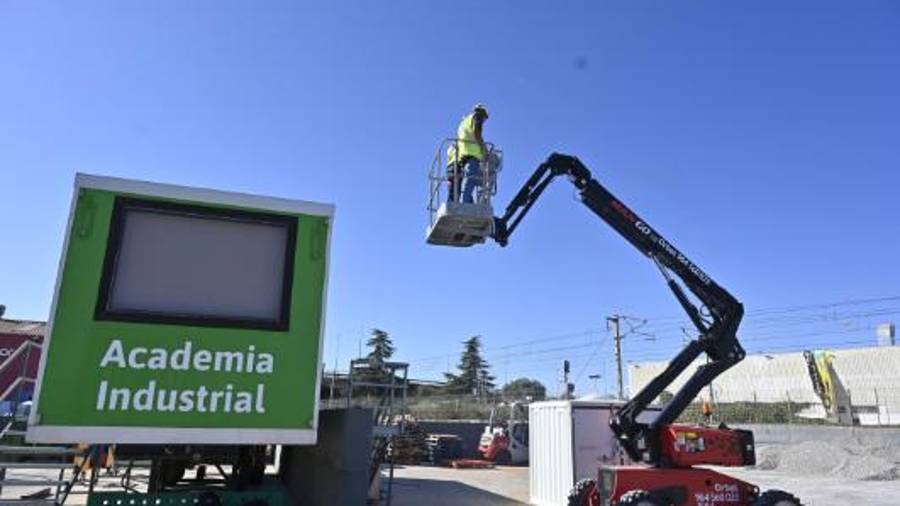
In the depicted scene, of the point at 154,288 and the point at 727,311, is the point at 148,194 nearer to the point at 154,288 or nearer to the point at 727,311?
the point at 154,288

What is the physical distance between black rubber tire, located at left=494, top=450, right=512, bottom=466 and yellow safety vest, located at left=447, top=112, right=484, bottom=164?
2165 centimetres

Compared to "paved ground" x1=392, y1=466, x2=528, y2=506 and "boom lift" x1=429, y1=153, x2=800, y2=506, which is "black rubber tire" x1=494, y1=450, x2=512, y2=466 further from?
"boom lift" x1=429, y1=153, x2=800, y2=506

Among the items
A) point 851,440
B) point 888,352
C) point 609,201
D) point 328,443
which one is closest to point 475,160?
point 609,201

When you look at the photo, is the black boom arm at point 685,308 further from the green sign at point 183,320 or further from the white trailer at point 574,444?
the green sign at point 183,320

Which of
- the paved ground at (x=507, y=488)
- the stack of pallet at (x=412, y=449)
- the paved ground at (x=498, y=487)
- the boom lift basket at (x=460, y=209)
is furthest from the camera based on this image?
the stack of pallet at (x=412, y=449)

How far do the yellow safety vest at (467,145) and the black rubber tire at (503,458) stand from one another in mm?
21653

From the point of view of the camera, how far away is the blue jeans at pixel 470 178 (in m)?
9.98

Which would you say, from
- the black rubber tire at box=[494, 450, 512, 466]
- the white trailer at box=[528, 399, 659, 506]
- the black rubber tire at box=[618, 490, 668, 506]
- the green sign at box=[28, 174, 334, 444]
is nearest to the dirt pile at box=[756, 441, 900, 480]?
the black rubber tire at box=[494, 450, 512, 466]

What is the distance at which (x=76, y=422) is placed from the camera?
375 centimetres

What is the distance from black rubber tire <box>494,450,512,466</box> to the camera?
1166 inches

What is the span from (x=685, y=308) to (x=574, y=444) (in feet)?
15.4

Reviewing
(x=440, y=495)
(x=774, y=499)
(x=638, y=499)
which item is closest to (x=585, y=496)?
(x=638, y=499)

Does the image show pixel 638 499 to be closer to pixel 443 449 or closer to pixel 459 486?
pixel 459 486

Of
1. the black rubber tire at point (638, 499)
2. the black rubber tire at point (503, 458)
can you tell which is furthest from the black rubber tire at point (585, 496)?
the black rubber tire at point (503, 458)
